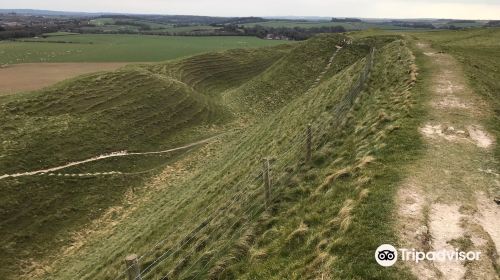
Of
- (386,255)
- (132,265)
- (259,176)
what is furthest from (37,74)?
(386,255)

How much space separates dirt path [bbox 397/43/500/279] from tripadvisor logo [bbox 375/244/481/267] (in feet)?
0.50

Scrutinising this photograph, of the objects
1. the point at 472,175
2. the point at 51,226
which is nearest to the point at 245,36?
the point at 51,226

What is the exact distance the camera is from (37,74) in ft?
275

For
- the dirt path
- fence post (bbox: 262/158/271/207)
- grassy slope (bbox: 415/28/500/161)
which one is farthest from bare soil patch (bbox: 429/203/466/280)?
fence post (bbox: 262/158/271/207)

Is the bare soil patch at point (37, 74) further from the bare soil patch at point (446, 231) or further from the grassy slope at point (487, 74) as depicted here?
the bare soil patch at point (446, 231)

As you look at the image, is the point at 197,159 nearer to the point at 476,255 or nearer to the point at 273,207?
the point at 273,207

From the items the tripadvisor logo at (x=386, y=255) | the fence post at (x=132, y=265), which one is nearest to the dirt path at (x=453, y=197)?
the tripadvisor logo at (x=386, y=255)

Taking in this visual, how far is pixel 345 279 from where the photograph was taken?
364 inches

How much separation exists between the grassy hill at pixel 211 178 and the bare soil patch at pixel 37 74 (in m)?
24.5

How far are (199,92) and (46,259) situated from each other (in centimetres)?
4236

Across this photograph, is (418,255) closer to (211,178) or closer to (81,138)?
(211,178)

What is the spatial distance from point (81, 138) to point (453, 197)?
119 ft

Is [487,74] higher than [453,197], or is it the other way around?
[487,74]

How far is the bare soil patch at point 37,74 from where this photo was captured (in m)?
69.1
